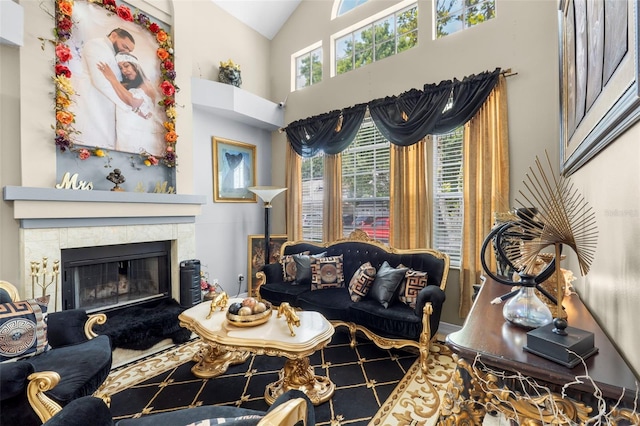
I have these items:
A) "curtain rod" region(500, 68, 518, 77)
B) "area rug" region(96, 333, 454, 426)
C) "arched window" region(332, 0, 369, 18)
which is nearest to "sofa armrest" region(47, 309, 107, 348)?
"area rug" region(96, 333, 454, 426)

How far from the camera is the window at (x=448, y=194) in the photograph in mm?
3213

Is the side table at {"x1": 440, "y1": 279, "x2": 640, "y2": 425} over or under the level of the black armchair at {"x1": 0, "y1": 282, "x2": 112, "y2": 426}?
over

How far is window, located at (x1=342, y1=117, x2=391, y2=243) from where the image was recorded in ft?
12.5

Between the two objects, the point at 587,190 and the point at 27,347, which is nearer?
the point at 587,190

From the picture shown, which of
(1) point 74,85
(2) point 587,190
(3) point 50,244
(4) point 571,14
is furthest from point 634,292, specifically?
(1) point 74,85

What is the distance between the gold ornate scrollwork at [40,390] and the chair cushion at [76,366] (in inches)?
2.9

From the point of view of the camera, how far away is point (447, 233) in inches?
130

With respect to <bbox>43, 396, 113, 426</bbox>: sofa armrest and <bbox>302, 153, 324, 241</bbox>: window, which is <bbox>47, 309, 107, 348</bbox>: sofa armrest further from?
<bbox>302, 153, 324, 241</bbox>: window

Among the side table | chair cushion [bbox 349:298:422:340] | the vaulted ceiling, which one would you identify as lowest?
chair cushion [bbox 349:298:422:340]

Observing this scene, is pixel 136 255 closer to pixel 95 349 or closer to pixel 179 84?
pixel 95 349

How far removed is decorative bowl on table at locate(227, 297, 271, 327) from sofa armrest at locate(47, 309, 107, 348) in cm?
104

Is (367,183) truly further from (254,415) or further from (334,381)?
(254,415)

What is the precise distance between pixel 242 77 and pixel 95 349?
4.13 metres

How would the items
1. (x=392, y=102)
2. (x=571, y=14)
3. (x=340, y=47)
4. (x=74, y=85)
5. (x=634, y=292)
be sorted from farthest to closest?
(x=340, y=47) → (x=392, y=102) → (x=74, y=85) → (x=571, y=14) → (x=634, y=292)
